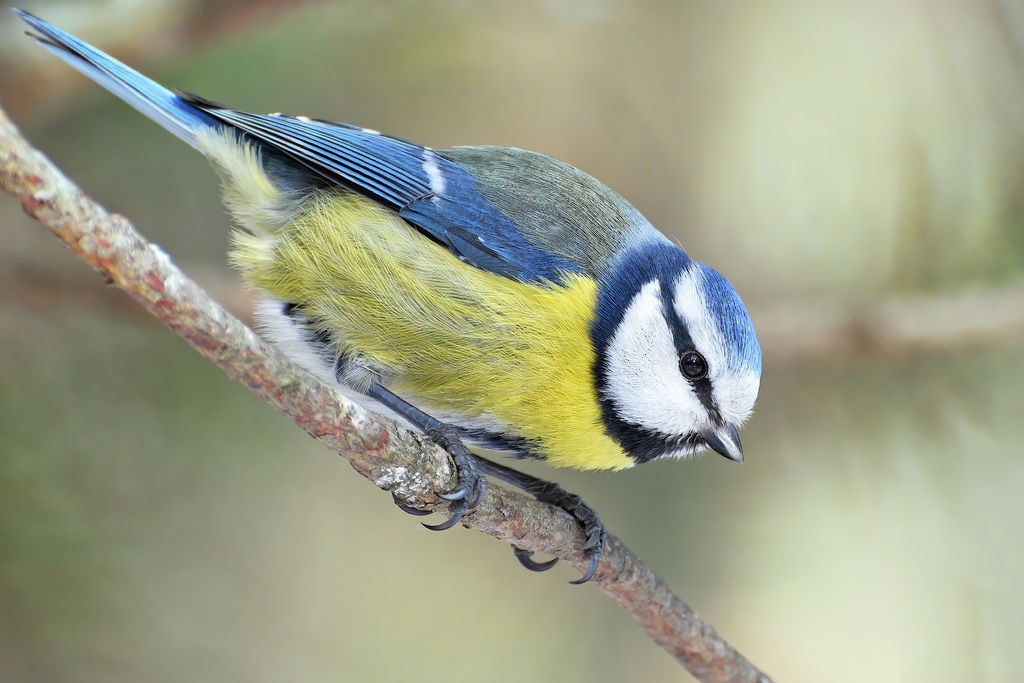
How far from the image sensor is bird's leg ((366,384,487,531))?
97cm

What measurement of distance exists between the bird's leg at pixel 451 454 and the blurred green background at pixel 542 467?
0.51 metres

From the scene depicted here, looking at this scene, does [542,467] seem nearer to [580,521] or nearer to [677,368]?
[580,521]

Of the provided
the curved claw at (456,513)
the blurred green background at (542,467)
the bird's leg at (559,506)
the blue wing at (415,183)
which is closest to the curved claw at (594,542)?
the bird's leg at (559,506)

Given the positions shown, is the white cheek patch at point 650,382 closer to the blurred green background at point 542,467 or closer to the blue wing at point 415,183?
the blue wing at point 415,183

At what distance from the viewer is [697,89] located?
2.01 metres

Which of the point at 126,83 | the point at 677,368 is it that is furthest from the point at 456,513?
the point at 126,83

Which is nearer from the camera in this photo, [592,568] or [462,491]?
[462,491]

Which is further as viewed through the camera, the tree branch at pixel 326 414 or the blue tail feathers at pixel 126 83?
the blue tail feathers at pixel 126 83

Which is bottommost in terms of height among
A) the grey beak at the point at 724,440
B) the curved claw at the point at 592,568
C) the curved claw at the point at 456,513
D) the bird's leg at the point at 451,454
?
the curved claw at the point at 592,568

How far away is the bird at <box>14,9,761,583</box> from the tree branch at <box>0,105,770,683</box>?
1.9 inches

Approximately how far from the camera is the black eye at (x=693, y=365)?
1.09 meters

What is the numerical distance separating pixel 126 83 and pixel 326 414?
680 millimetres

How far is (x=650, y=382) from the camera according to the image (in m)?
1.08

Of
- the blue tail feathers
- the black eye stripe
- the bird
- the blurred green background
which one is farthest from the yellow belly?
the blurred green background
